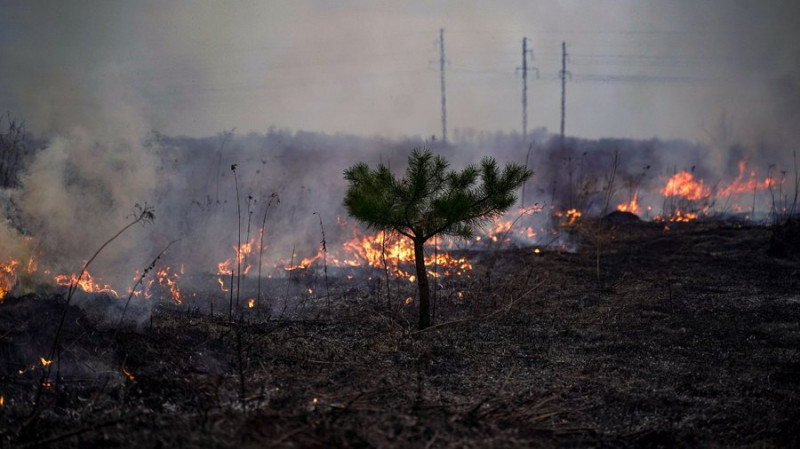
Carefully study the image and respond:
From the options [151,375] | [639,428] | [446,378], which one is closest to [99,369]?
[151,375]

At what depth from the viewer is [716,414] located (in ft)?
17.2

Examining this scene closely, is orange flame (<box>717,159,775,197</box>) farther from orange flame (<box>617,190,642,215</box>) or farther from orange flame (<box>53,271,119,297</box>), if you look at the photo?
orange flame (<box>53,271,119,297</box>)

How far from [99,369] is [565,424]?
14.5 feet

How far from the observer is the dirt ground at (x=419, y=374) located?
4422mm

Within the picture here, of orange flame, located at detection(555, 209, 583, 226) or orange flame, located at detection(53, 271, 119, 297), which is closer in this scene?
orange flame, located at detection(53, 271, 119, 297)

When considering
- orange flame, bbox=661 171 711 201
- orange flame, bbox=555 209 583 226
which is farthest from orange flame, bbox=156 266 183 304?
orange flame, bbox=661 171 711 201

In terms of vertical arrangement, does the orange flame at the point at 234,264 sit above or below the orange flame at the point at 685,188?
below

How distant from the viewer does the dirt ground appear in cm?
442

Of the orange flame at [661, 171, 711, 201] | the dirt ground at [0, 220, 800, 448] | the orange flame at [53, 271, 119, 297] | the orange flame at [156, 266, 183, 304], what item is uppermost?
the orange flame at [661, 171, 711, 201]

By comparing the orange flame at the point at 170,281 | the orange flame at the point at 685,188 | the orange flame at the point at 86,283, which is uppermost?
the orange flame at the point at 685,188

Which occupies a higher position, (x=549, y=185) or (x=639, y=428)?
(x=549, y=185)

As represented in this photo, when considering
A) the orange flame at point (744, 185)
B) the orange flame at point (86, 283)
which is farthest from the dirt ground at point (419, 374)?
the orange flame at point (744, 185)

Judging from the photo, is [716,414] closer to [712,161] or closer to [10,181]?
[10,181]

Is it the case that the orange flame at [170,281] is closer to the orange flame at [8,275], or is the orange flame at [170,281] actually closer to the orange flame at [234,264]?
the orange flame at [234,264]
